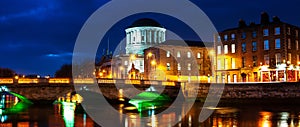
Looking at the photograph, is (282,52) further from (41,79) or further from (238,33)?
(41,79)

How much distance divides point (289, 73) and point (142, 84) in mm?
20860

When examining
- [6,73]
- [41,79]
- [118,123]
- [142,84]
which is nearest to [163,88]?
[142,84]

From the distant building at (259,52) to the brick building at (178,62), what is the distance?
14671mm

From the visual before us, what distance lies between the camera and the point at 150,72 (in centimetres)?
8069

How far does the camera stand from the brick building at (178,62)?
7875 cm

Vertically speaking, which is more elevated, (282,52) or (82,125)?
(282,52)

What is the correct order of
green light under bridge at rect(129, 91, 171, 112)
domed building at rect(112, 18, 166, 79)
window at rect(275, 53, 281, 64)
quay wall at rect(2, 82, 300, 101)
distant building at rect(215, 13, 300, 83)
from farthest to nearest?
domed building at rect(112, 18, 166, 79)
window at rect(275, 53, 281, 64)
distant building at rect(215, 13, 300, 83)
green light under bridge at rect(129, 91, 171, 112)
quay wall at rect(2, 82, 300, 101)

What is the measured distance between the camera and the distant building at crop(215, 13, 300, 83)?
54.5 m

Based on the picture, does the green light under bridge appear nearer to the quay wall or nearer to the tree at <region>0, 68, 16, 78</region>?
the quay wall

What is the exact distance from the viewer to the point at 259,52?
5812cm

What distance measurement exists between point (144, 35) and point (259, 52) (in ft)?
158

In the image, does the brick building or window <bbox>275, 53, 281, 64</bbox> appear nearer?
window <bbox>275, 53, 281, 64</bbox>

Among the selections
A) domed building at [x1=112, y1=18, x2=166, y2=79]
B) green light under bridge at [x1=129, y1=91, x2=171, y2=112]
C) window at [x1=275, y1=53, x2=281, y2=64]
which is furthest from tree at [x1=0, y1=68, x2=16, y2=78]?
window at [x1=275, y1=53, x2=281, y2=64]

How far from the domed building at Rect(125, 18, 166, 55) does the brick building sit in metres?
19.1
